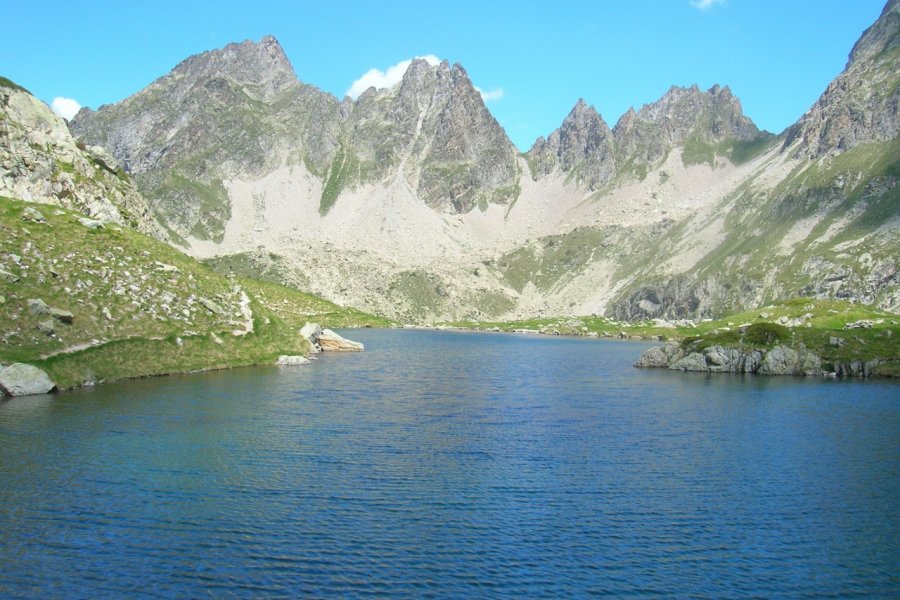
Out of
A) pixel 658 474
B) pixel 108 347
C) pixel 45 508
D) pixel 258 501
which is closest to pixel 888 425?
pixel 658 474

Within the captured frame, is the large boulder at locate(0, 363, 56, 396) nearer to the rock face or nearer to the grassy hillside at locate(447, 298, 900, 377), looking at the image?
the rock face

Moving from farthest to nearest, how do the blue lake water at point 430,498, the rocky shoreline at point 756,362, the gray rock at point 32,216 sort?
the rocky shoreline at point 756,362, the gray rock at point 32,216, the blue lake water at point 430,498

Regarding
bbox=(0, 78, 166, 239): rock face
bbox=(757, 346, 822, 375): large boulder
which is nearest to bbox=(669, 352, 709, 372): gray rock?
bbox=(757, 346, 822, 375): large boulder

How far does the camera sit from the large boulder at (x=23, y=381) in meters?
61.0

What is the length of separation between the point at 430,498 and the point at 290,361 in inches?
2754

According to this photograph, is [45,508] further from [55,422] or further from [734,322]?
[734,322]

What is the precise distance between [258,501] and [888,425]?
62031 mm

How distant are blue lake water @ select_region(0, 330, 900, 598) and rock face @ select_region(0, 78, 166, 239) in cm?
4536

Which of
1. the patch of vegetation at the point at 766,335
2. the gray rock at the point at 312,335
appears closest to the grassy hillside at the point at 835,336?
the patch of vegetation at the point at 766,335

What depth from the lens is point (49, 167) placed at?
101 meters

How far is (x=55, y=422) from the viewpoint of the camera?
2019 inches

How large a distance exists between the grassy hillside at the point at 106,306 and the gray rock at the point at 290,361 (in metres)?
1.43

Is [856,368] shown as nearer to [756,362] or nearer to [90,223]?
[756,362]

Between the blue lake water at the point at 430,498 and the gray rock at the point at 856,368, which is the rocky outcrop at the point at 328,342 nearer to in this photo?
the blue lake water at the point at 430,498
